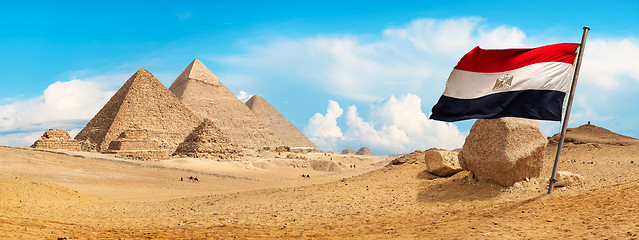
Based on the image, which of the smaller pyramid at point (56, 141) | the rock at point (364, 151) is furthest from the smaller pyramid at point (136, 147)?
A: the rock at point (364, 151)

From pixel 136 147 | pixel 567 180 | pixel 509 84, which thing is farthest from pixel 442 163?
pixel 136 147

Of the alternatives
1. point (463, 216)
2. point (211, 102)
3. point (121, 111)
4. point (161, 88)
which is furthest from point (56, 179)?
point (211, 102)

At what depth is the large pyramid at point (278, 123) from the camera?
111312 millimetres

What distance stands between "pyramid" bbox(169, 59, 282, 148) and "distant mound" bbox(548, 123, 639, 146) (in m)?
74.2

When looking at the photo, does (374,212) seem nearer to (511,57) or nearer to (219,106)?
(511,57)

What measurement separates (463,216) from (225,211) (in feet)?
16.9

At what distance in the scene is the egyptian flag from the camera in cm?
759

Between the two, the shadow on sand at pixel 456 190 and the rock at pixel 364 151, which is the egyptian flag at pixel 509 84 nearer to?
the shadow on sand at pixel 456 190

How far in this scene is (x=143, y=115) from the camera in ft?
224

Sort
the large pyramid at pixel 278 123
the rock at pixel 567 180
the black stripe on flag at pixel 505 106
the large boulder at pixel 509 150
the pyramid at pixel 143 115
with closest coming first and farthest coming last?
the black stripe on flag at pixel 505 106 → the rock at pixel 567 180 → the large boulder at pixel 509 150 → the pyramid at pixel 143 115 → the large pyramid at pixel 278 123

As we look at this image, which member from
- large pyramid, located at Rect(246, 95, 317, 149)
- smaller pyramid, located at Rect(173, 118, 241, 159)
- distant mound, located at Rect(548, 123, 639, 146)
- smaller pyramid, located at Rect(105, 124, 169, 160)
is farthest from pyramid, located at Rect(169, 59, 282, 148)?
distant mound, located at Rect(548, 123, 639, 146)

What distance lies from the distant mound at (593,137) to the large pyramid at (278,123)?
8672 cm

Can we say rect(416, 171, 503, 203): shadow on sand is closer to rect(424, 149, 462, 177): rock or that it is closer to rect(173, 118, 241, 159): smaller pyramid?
rect(424, 149, 462, 177): rock

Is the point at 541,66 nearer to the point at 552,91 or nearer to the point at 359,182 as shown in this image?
the point at 552,91
